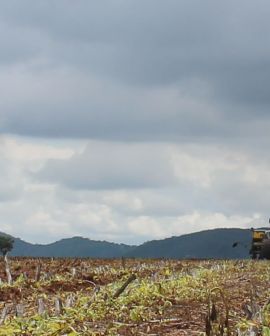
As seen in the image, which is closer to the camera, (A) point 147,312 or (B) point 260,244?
(A) point 147,312

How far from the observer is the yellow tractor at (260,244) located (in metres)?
52.2

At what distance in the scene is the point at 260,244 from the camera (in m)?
54.4

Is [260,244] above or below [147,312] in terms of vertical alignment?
above

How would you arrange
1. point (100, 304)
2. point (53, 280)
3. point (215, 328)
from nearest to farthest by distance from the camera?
point (215, 328) < point (100, 304) < point (53, 280)

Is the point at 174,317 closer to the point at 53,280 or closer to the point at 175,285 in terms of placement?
the point at 175,285

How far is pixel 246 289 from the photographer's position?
15.1 m

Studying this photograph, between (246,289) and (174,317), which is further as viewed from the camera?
(246,289)

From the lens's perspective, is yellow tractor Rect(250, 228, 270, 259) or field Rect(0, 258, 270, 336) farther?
yellow tractor Rect(250, 228, 270, 259)

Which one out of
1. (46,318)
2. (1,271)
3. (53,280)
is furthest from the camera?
(1,271)

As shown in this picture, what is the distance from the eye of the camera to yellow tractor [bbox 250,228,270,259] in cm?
5224

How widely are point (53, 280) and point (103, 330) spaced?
9785 mm

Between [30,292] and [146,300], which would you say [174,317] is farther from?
[30,292]

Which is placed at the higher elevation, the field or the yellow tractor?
the yellow tractor

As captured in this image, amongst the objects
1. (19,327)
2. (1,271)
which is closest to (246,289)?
A: (19,327)
